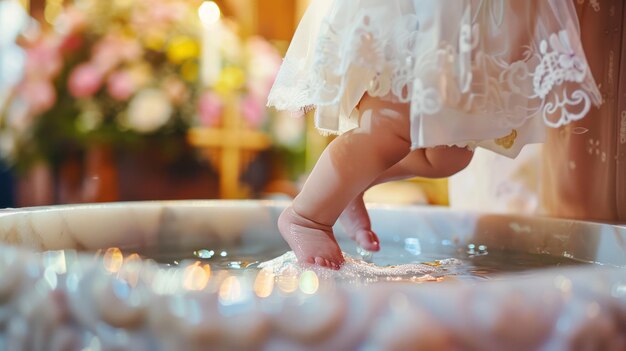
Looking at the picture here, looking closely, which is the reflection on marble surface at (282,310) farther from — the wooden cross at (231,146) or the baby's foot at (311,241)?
the wooden cross at (231,146)

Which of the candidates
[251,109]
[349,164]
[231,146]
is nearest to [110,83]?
[251,109]

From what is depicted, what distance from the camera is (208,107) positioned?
214cm

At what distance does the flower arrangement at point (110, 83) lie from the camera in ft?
6.56

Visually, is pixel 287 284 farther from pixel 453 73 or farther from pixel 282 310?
pixel 453 73

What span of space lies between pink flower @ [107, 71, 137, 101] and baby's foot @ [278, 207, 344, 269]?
1.45m

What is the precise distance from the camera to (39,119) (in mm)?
2107

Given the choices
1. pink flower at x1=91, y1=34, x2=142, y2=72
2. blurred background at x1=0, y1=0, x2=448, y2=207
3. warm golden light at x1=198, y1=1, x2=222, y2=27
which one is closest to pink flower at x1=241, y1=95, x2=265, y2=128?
blurred background at x1=0, y1=0, x2=448, y2=207

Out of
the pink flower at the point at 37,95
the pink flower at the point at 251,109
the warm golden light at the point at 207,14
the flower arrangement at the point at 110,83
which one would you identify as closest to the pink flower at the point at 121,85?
the flower arrangement at the point at 110,83

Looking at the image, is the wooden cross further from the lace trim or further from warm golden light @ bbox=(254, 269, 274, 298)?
warm golden light @ bbox=(254, 269, 274, 298)

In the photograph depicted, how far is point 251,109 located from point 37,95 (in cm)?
72

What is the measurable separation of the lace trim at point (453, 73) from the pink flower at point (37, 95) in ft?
5.39

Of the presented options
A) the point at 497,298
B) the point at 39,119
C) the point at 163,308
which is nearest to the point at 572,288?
the point at 497,298

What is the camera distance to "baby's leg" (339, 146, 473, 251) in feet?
2.45

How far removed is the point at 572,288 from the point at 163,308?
8.1 inches
